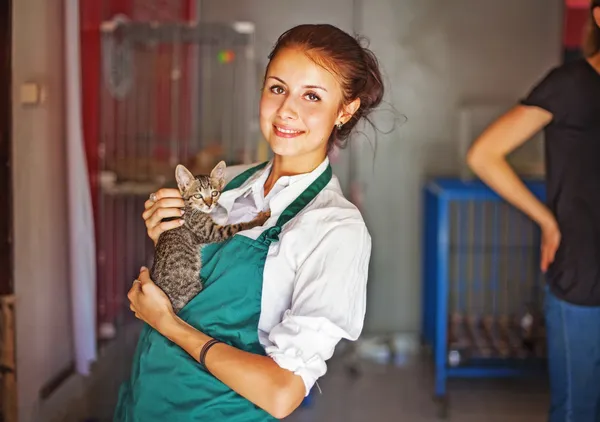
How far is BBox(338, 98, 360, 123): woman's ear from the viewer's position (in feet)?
4.17

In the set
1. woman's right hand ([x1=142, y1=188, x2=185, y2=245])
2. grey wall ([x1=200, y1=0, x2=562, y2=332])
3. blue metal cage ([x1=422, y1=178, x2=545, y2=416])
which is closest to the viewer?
woman's right hand ([x1=142, y1=188, x2=185, y2=245])

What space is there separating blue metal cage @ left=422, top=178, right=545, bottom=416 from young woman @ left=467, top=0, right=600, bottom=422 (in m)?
1.00


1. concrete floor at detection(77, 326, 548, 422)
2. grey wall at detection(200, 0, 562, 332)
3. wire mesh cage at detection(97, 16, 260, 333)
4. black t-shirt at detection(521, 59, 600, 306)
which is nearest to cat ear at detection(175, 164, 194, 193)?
black t-shirt at detection(521, 59, 600, 306)

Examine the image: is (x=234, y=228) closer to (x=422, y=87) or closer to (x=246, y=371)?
(x=246, y=371)

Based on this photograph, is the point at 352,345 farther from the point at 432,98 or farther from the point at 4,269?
the point at 4,269

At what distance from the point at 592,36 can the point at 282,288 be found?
119cm

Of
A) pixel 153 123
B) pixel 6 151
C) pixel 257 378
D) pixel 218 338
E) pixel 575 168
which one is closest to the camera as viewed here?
pixel 257 378

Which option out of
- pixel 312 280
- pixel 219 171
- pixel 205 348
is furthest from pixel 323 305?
pixel 219 171

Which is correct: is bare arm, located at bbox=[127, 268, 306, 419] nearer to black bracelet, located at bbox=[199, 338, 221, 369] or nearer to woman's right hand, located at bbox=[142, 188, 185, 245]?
black bracelet, located at bbox=[199, 338, 221, 369]

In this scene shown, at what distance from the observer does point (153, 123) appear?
3.28 m

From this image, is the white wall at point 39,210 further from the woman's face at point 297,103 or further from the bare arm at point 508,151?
the bare arm at point 508,151

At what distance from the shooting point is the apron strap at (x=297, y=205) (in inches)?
47.5

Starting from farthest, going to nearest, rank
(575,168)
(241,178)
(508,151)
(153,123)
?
(153,123)
(508,151)
(575,168)
(241,178)

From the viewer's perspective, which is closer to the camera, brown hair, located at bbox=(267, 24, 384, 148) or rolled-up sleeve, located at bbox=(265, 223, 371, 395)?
rolled-up sleeve, located at bbox=(265, 223, 371, 395)
